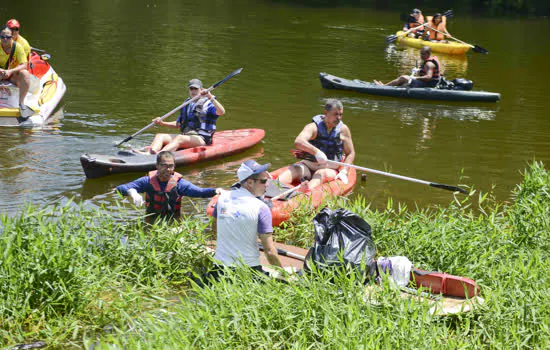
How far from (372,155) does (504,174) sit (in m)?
1.95

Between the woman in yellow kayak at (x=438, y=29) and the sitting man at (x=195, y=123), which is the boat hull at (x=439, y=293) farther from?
the woman in yellow kayak at (x=438, y=29)

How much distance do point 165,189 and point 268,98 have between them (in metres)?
8.14

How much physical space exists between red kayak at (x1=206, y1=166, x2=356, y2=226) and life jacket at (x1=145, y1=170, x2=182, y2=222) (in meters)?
0.62

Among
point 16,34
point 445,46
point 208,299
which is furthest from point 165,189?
point 445,46

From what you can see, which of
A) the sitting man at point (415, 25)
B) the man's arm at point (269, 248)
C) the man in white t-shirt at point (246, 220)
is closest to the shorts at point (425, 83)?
the sitting man at point (415, 25)

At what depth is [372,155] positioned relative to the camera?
11.0 m

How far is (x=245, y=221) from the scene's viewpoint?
5.31m

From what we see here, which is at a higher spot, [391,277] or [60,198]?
[391,277]

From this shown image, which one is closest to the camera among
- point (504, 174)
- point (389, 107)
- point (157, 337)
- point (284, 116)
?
point (157, 337)

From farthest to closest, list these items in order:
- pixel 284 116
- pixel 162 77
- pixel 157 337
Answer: pixel 162 77 < pixel 284 116 < pixel 157 337

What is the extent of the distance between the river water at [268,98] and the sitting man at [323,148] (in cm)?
74

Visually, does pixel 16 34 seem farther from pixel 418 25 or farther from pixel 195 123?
pixel 418 25

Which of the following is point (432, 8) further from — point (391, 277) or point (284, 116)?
point (391, 277)

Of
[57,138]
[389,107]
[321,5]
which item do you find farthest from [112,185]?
[321,5]
